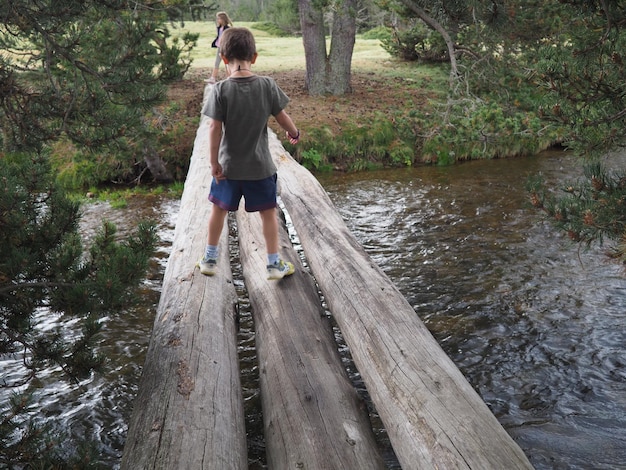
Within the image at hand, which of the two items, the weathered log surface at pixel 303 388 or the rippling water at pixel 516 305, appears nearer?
the weathered log surface at pixel 303 388

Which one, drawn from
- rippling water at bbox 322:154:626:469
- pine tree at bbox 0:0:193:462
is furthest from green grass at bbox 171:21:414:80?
pine tree at bbox 0:0:193:462

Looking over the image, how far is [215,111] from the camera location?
471 cm

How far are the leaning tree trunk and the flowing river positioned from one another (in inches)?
267

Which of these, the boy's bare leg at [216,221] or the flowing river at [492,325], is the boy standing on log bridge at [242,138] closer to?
Answer: the boy's bare leg at [216,221]

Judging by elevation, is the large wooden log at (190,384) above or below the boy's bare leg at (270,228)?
below

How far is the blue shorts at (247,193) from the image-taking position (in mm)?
5094

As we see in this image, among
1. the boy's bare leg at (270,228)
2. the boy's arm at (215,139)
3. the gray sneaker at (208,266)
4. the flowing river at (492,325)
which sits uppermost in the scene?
the boy's arm at (215,139)

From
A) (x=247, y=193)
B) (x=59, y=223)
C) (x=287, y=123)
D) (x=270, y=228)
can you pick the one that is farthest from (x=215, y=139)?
(x=59, y=223)

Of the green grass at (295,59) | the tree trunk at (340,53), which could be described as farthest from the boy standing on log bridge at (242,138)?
the green grass at (295,59)

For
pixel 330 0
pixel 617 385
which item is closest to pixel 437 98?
pixel 330 0

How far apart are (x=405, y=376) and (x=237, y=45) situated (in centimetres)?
289

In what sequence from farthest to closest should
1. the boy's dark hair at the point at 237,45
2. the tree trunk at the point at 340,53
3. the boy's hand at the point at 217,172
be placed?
the tree trunk at the point at 340,53 → the boy's hand at the point at 217,172 → the boy's dark hair at the point at 237,45

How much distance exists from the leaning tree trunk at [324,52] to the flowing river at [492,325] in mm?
6774

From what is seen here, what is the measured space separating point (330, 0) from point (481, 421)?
9589mm
